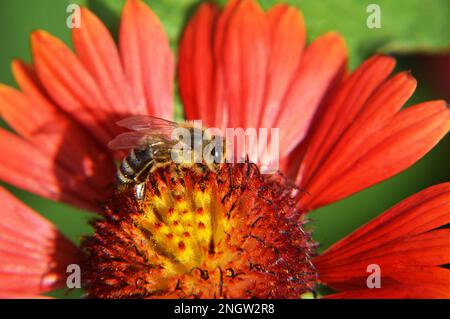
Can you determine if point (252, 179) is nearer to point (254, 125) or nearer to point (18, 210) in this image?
point (254, 125)

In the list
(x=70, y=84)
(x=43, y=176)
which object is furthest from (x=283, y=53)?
(x=43, y=176)

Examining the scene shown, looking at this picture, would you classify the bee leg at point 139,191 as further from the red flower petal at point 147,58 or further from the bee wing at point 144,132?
the red flower petal at point 147,58

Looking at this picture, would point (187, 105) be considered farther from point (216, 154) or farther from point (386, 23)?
point (386, 23)

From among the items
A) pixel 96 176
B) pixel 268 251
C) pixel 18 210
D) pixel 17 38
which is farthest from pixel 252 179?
pixel 17 38

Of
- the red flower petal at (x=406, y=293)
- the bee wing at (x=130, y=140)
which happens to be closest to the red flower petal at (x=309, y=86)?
the bee wing at (x=130, y=140)

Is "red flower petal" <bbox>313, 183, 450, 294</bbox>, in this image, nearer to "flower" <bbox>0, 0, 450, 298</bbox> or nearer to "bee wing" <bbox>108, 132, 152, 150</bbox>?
"flower" <bbox>0, 0, 450, 298</bbox>

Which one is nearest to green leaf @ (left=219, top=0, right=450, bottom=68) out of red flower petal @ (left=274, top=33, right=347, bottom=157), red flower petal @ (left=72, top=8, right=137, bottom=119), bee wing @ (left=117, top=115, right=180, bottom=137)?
red flower petal @ (left=274, top=33, right=347, bottom=157)

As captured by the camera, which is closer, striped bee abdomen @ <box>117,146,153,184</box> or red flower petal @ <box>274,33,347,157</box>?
striped bee abdomen @ <box>117,146,153,184</box>

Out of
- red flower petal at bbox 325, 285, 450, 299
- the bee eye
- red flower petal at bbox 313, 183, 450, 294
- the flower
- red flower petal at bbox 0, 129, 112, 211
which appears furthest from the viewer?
red flower petal at bbox 0, 129, 112, 211
